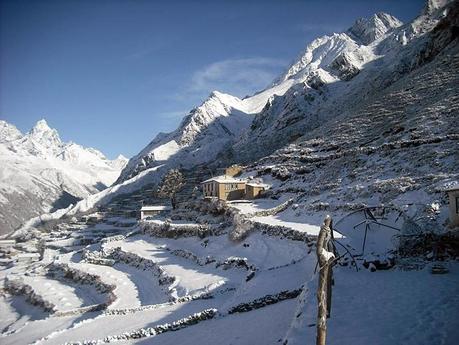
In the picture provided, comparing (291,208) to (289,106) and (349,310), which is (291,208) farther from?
(289,106)

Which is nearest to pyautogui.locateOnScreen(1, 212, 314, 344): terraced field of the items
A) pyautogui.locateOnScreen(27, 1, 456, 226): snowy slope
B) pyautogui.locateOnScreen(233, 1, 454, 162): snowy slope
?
pyautogui.locateOnScreen(27, 1, 456, 226): snowy slope

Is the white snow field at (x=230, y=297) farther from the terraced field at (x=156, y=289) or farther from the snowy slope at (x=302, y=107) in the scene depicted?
the snowy slope at (x=302, y=107)

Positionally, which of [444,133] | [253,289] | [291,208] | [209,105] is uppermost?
[209,105]

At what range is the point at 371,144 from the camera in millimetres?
53875

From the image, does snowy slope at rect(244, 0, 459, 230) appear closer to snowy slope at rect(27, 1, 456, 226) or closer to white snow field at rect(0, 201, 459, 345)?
snowy slope at rect(27, 1, 456, 226)

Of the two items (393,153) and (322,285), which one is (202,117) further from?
(322,285)

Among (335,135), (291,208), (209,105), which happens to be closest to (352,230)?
(291,208)

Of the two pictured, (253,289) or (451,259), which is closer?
(451,259)

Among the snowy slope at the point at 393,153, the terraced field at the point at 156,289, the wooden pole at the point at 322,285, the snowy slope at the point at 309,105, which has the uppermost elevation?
the snowy slope at the point at 309,105

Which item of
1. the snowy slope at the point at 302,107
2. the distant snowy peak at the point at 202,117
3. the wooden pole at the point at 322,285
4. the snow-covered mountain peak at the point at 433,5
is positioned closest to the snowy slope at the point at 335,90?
the snowy slope at the point at 302,107

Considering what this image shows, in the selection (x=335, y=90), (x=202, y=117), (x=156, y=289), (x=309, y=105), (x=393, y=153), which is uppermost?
(x=202, y=117)

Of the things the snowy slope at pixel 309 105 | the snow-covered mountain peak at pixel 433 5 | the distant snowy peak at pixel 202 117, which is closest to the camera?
the snowy slope at pixel 309 105

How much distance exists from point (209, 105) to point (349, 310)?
180 metres

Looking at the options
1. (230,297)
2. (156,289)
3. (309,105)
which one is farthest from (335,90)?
(230,297)
